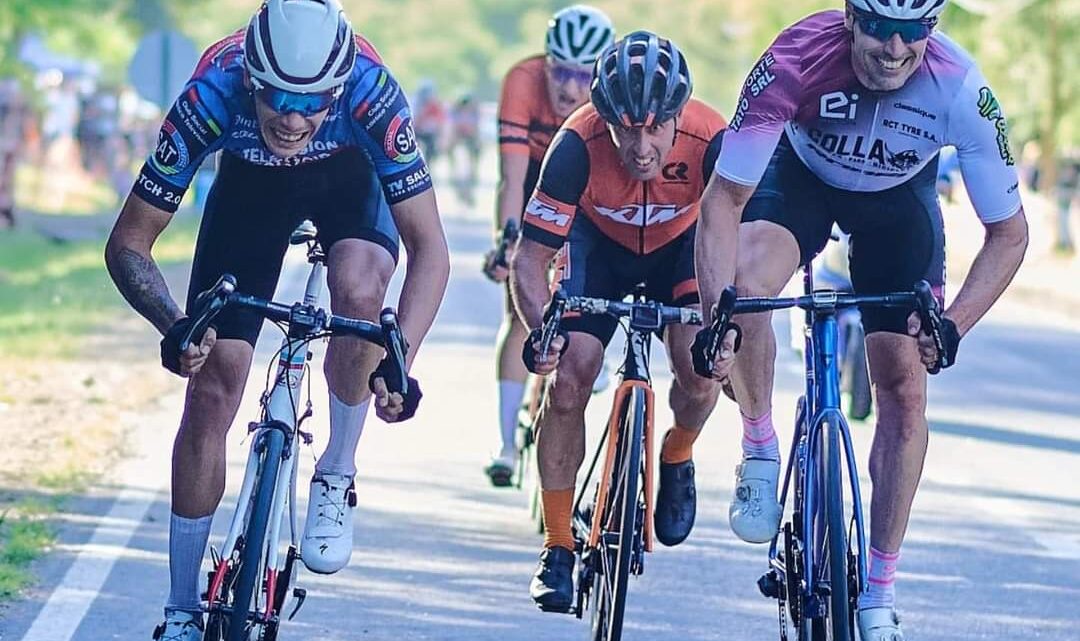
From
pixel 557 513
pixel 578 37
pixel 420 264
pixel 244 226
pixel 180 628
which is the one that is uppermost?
pixel 578 37

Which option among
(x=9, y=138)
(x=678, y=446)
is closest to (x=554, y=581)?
(x=678, y=446)

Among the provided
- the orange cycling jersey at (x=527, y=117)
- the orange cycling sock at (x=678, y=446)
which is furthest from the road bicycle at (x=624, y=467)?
the orange cycling jersey at (x=527, y=117)

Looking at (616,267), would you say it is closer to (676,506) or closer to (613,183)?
(613,183)

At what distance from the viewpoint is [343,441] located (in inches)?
265

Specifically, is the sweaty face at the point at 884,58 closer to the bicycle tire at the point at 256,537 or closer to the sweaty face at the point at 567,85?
the bicycle tire at the point at 256,537

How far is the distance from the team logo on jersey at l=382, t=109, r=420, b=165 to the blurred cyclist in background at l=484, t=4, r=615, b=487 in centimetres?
344

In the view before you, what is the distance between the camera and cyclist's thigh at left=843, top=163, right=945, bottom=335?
704 cm

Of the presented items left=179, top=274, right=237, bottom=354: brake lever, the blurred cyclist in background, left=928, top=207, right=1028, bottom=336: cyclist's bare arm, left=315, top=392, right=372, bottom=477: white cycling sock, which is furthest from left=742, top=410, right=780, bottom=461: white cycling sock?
the blurred cyclist in background

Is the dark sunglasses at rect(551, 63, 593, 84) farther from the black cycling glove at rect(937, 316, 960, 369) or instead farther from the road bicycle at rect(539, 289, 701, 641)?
the black cycling glove at rect(937, 316, 960, 369)

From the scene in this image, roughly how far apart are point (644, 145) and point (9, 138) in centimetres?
2043

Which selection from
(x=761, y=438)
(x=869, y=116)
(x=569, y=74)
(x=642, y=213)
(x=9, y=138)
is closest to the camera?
(x=869, y=116)

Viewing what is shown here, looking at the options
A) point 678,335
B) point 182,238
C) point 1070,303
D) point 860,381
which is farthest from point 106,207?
point 678,335

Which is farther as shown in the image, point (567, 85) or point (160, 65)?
point (160, 65)

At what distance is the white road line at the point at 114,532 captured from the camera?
767 cm
